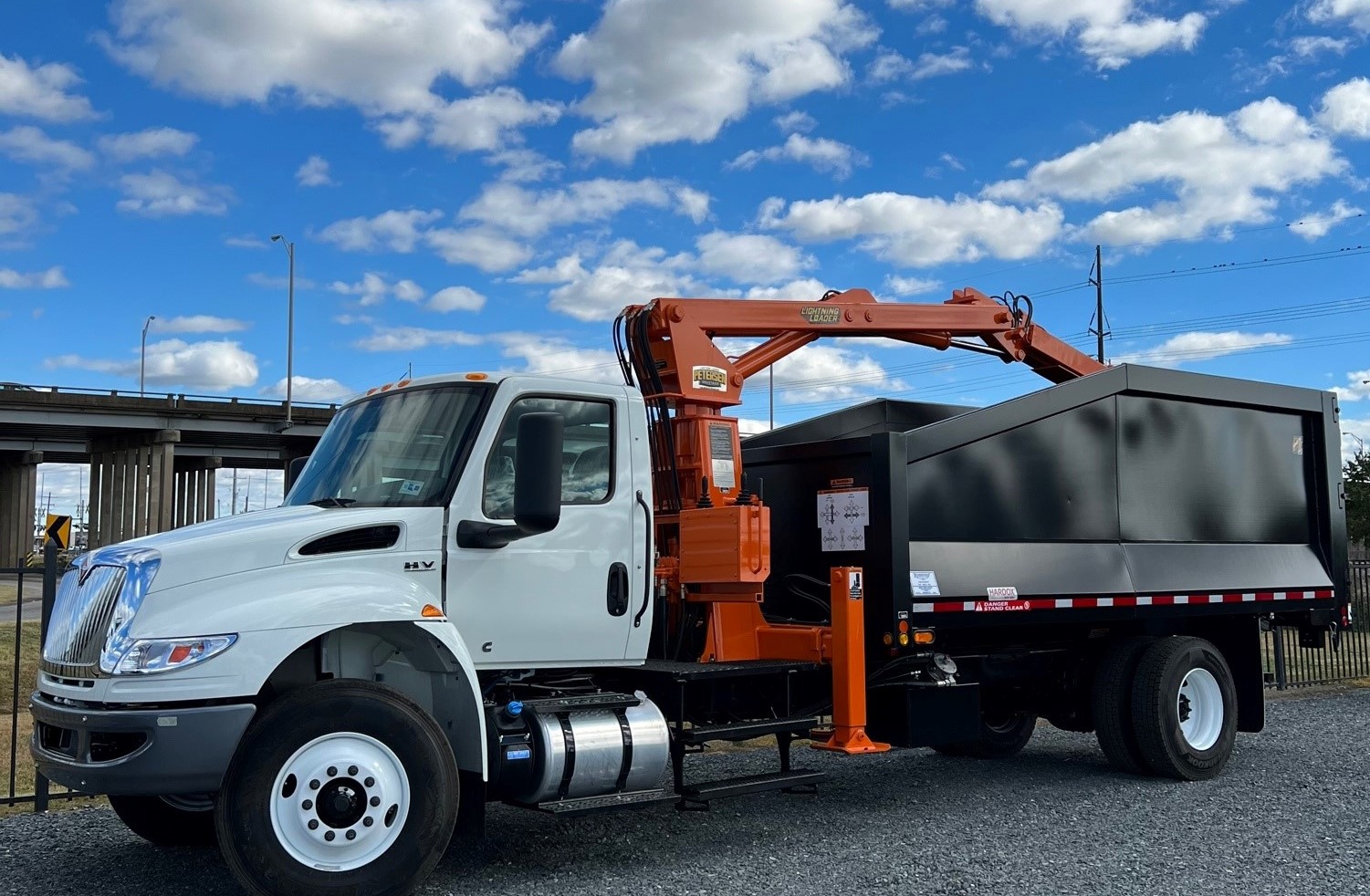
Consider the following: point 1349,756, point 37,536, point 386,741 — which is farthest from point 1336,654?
point 37,536

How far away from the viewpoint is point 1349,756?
9.93 m

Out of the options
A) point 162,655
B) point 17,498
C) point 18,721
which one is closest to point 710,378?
point 162,655

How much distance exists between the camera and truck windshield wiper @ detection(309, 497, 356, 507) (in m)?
6.20

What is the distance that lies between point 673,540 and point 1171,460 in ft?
13.2

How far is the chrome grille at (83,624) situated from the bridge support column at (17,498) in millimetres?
69719

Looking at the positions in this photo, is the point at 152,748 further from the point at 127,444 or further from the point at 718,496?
the point at 127,444

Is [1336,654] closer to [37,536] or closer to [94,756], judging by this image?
[94,756]

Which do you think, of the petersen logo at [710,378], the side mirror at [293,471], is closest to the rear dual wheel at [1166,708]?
the petersen logo at [710,378]

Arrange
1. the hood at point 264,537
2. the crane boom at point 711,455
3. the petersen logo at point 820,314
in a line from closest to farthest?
the hood at point 264,537 → the crane boom at point 711,455 → the petersen logo at point 820,314

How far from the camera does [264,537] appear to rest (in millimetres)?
5613

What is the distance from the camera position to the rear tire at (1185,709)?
8.68 metres

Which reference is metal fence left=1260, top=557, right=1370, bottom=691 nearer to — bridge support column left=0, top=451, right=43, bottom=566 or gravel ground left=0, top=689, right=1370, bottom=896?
gravel ground left=0, top=689, right=1370, bottom=896

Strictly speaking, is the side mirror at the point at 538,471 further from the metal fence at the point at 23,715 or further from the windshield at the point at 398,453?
the metal fence at the point at 23,715

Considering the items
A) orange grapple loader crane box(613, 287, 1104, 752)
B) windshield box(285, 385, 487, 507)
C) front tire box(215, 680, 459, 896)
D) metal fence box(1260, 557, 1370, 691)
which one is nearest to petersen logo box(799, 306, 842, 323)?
orange grapple loader crane box(613, 287, 1104, 752)
